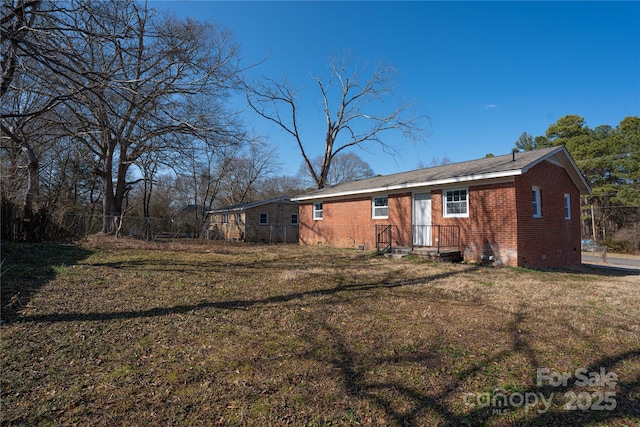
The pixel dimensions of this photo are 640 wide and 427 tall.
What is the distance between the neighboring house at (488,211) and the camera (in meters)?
10.3

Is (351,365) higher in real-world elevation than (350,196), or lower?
lower

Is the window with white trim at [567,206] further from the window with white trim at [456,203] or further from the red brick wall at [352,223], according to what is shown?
the red brick wall at [352,223]

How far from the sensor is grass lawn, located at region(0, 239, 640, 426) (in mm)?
2646

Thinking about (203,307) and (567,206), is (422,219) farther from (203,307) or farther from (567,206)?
(203,307)

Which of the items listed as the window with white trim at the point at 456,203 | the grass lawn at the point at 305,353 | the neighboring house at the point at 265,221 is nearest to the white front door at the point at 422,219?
the window with white trim at the point at 456,203

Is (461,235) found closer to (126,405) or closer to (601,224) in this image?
(126,405)

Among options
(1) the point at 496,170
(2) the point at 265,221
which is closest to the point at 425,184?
(1) the point at 496,170

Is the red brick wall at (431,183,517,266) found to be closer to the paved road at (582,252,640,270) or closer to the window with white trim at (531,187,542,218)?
the window with white trim at (531,187,542,218)

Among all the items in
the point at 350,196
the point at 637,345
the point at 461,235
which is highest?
the point at 350,196

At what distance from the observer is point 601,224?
106 ft

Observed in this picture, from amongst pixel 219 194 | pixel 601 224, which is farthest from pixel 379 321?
pixel 219 194

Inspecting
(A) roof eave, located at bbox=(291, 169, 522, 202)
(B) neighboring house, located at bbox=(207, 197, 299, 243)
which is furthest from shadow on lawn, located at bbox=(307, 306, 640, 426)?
(B) neighboring house, located at bbox=(207, 197, 299, 243)

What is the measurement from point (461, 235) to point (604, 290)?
4.38m

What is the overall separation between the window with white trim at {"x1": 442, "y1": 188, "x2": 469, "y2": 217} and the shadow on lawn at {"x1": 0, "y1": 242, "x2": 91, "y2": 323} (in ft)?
37.2
